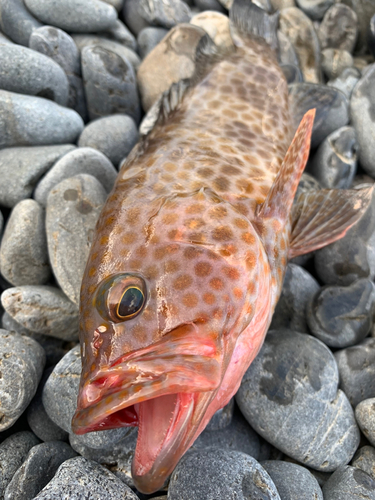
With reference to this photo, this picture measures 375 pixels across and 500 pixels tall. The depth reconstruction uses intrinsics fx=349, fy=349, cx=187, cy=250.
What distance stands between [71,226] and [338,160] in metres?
2.79

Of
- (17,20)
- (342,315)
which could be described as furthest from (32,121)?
(342,315)

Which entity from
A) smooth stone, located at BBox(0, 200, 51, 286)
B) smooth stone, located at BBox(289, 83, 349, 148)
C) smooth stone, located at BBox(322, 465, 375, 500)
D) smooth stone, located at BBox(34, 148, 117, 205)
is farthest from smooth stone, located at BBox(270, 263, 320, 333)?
smooth stone, located at BBox(0, 200, 51, 286)

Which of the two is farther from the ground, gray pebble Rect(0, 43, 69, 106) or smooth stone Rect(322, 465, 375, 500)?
gray pebble Rect(0, 43, 69, 106)

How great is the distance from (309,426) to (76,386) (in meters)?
1.61

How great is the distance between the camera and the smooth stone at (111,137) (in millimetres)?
3828

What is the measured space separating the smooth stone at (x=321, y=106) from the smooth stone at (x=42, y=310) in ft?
9.75

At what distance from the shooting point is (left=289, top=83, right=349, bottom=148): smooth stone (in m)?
3.77

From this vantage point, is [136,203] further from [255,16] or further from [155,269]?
[255,16]

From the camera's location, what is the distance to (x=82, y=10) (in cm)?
434

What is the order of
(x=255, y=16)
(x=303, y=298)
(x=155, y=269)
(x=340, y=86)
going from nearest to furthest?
(x=155, y=269), (x=303, y=298), (x=255, y=16), (x=340, y=86)

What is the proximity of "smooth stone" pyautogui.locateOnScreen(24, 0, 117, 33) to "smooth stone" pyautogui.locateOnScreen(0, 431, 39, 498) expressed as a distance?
4601 millimetres

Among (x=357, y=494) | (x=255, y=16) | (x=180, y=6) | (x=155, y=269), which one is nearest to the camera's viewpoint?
(x=155, y=269)

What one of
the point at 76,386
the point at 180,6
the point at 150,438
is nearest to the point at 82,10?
the point at 180,6

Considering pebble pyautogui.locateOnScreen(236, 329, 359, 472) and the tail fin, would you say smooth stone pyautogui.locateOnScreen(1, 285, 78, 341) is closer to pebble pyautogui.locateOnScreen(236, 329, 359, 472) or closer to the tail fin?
pebble pyautogui.locateOnScreen(236, 329, 359, 472)
